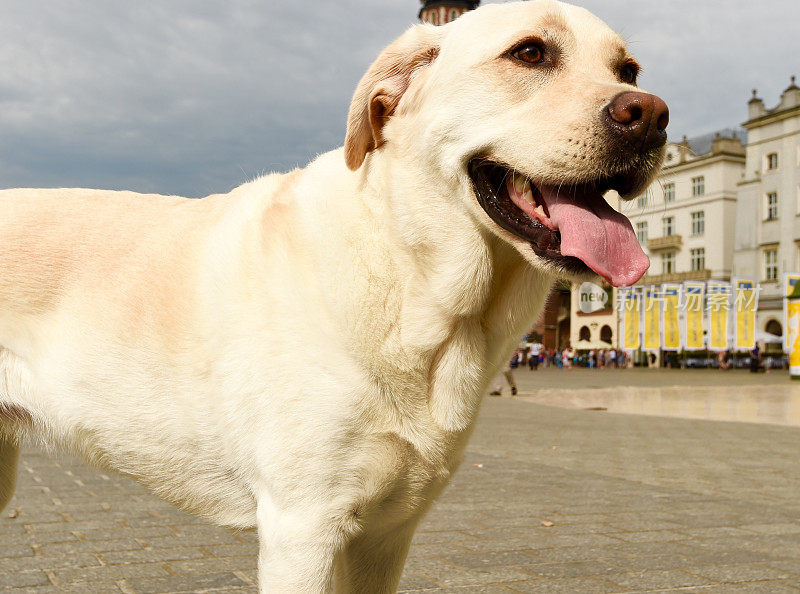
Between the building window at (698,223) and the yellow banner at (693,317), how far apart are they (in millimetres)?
26104

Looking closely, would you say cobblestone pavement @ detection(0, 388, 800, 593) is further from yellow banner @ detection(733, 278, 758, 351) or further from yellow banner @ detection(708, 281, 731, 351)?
yellow banner @ detection(733, 278, 758, 351)

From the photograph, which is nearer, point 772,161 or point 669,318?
point 669,318

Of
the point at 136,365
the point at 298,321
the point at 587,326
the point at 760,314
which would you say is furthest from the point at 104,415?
the point at 587,326

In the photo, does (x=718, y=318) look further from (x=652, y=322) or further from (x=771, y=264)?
(x=771, y=264)

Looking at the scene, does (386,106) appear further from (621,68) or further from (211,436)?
(211,436)

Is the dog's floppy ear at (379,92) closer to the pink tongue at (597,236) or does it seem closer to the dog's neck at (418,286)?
the dog's neck at (418,286)

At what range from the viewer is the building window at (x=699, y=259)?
68312 millimetres

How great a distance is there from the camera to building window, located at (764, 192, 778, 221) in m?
60.8

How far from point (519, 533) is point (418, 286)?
10.2 feet

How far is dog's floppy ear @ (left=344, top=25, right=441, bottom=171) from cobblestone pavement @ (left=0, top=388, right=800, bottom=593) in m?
2.27

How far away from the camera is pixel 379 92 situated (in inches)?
101

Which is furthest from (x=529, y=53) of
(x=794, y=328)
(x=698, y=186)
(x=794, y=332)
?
(x=698, y=186)

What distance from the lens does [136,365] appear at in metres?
2.62

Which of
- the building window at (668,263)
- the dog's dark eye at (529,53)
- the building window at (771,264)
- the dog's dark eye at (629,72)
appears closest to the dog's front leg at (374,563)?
the dog's dark eye at (529,53)
